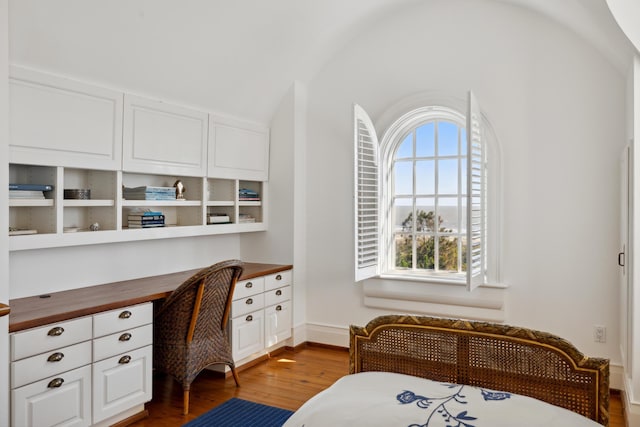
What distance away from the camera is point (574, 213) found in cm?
373

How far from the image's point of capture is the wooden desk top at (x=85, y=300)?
2549 millimetres

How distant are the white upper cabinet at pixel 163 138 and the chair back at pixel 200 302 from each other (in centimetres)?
93

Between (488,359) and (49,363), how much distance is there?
2092mm

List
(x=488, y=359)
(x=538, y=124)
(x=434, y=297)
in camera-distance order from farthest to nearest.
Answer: (x=434, y=297), (x=538, y=124), (x=488, y=359)

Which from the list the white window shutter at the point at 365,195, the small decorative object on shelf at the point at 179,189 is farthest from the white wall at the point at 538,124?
the small decorative object on shelf at the point at 179,189

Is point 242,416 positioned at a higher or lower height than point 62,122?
lower

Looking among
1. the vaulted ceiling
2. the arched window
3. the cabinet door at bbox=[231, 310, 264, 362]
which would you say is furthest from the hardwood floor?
the vaulted ceiling

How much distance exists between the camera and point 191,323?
3.20 m

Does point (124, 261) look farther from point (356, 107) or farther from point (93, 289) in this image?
point (356, 107)

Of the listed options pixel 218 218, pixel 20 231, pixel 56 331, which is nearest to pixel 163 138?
pixel 218 218

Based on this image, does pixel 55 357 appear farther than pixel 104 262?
No

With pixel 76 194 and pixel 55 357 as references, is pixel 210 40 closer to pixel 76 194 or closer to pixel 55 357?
pixel 76 194

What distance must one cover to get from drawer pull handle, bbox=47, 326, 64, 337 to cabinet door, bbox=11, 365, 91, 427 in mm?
215

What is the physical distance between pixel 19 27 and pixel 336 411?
252cm
